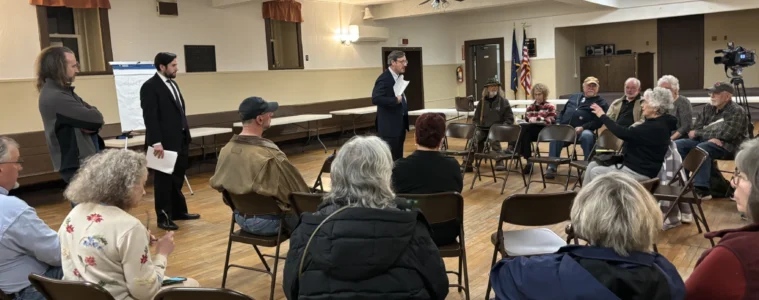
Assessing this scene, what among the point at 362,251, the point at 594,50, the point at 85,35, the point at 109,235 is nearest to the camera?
the point at 362,251

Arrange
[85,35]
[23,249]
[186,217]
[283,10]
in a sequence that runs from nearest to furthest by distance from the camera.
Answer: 1. [23,249]
2. [186,217]
3. [85,35]
4. [283,10]

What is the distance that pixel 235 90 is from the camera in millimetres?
9250

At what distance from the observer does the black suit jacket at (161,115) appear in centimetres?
467

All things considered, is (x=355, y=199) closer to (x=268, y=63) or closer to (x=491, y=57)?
(x=268, y=63)

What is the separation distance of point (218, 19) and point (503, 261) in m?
8.19

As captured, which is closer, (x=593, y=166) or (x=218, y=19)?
(x=593, y=166)

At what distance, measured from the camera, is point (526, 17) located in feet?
43.2

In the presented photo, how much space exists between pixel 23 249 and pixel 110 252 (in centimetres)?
56

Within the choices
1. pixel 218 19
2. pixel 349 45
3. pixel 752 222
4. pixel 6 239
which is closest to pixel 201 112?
pixel 218 19

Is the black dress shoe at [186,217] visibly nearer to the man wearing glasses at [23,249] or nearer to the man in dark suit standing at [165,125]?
the man in dark suit standing at [165,125]

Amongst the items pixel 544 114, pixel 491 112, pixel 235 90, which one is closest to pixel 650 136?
pixel 544 114

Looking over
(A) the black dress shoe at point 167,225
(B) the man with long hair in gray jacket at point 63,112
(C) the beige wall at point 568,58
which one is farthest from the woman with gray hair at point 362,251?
(C) the beige wall at point 568,58

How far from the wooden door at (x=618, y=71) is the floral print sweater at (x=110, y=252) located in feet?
45.9

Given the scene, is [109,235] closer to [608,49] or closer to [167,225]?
[167,225]
